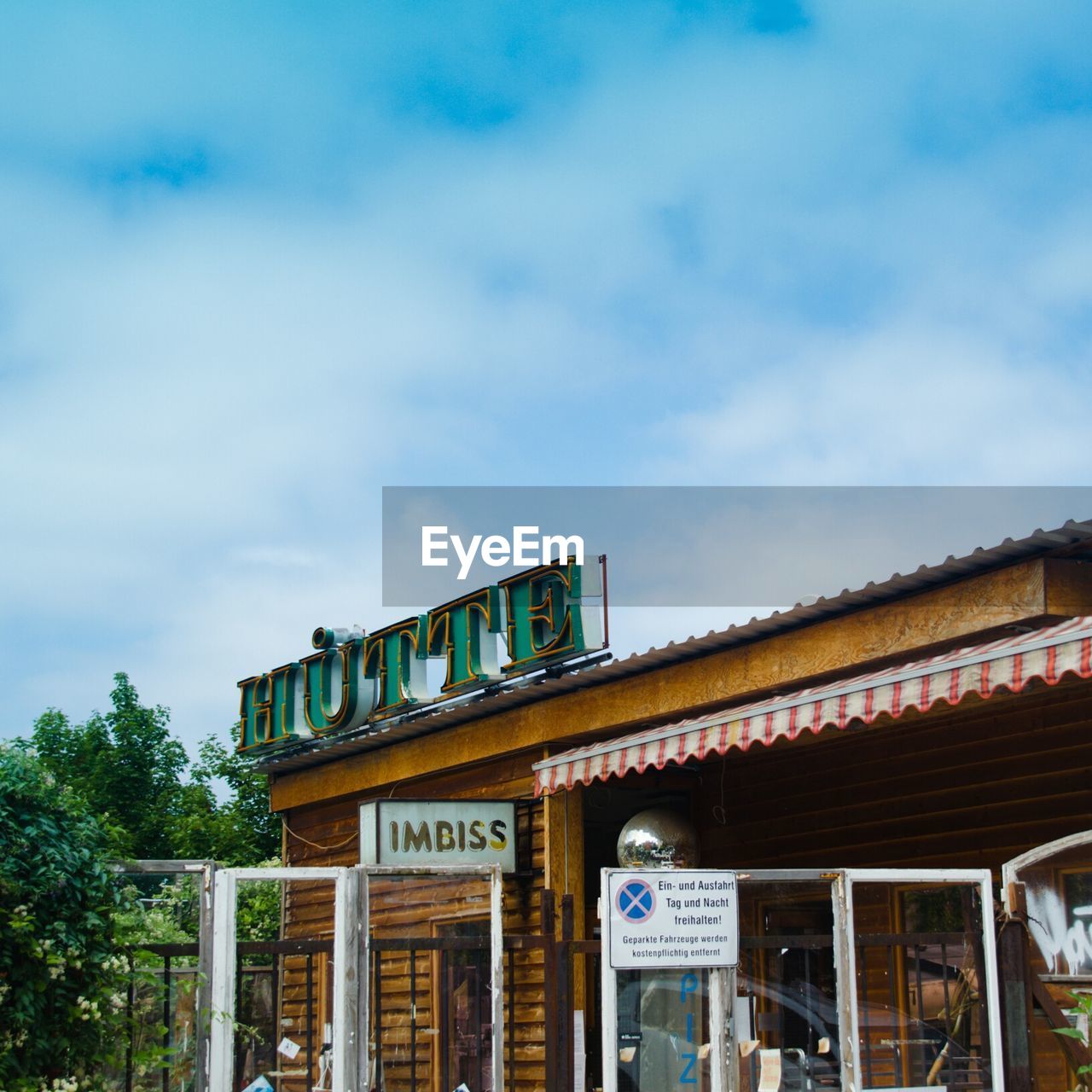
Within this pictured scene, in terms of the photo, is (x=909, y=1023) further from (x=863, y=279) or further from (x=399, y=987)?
(x=863, y=279)

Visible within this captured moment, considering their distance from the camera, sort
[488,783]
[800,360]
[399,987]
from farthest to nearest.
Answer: [800,360]
[488,783]
[399,987]

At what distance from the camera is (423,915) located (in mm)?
8023

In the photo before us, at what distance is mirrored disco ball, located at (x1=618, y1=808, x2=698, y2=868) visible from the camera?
11578 millimetres

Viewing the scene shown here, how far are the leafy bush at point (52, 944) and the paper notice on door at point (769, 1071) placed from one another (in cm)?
308

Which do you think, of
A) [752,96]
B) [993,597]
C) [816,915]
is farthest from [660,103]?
[816,915]

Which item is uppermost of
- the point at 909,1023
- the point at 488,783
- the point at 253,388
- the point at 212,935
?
the point at 253,388

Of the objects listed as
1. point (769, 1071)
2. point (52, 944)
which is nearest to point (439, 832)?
point (769, 1071)

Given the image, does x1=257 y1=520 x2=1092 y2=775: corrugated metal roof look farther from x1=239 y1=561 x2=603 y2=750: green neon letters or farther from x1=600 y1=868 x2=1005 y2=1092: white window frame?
x1=600 y1=868 x2=1005 y2=1092: white window frame

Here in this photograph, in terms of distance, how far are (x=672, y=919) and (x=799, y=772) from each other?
5692 mm

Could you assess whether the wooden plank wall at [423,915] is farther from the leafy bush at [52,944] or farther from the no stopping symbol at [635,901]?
the leafy bush at [52,944]

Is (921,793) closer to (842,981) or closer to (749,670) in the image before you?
(749,670)

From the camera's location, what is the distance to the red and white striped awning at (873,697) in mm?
7230

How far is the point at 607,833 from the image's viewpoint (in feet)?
53.8

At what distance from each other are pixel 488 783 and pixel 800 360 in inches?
322
